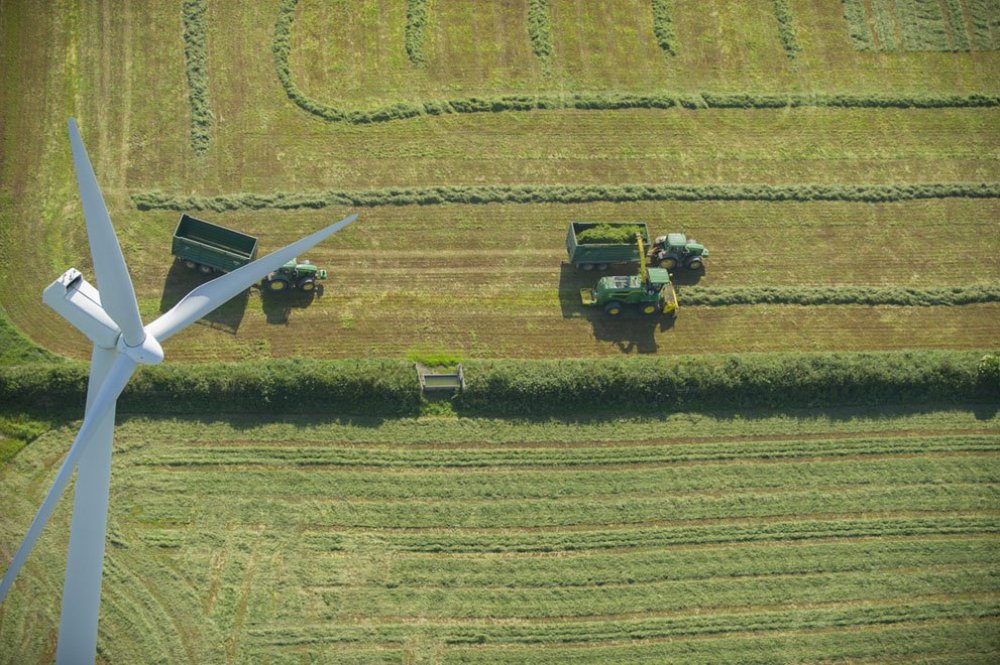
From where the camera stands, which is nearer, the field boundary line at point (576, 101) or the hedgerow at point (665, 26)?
the field boundary line at point (576, 101)

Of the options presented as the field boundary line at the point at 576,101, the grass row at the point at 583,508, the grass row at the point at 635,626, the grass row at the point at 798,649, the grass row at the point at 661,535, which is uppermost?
the field boundary line at the point at 576,101

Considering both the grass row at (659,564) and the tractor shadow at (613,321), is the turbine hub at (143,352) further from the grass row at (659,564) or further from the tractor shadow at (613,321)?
the tractor shadow at (613,321)

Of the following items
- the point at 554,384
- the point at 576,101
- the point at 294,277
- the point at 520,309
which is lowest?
the point at 554,384

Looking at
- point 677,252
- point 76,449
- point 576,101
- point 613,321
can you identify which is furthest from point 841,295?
point 76,449

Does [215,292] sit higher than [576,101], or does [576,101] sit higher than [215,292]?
[576,101]

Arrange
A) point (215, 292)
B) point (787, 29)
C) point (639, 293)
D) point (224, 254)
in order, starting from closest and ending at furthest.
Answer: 1. point (215, 292)
2. point (224, 254)
3. point (639, 293)
4. point (787, 29)

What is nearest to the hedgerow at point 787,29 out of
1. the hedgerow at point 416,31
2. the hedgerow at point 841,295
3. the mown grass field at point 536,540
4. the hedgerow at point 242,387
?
the hedgerow at point 841,295

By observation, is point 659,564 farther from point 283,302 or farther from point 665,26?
point 665,26

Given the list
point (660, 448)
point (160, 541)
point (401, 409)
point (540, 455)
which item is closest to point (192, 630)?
point (160, 541)
